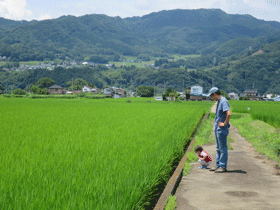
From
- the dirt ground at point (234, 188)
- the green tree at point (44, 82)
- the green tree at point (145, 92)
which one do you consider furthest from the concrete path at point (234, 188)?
the green tree at point (44, 82)

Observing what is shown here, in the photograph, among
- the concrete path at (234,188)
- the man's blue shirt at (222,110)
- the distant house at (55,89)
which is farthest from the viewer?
the distant house at (55,89)

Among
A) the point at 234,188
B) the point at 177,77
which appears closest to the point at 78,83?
the point at 177,77

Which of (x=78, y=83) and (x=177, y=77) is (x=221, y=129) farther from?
(x=177, y=77)

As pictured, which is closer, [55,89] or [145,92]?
[145,92]

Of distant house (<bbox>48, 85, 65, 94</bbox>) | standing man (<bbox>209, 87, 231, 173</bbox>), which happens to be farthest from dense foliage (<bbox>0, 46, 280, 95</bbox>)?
standing man (<bbox>209, 87, 231, 173</bbox>)

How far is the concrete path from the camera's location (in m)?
4.40

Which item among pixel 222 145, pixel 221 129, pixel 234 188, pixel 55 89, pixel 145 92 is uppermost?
pixel 221 129

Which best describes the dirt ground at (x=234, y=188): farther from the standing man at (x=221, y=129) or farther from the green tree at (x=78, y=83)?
the green tree at (x=78, y=83)

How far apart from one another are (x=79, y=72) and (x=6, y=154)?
14075 centimetres

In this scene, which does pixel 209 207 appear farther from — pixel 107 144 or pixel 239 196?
pixel 107 144

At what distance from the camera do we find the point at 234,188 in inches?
208

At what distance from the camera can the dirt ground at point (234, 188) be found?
440cm

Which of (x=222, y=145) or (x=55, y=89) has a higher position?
(x=222, y=145)

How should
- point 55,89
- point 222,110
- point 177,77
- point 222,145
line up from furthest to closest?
point 177,77 → point 55,89 → point 222,145 → point 222,110
